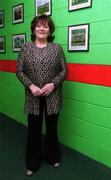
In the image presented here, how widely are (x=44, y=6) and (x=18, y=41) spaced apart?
0.77 m

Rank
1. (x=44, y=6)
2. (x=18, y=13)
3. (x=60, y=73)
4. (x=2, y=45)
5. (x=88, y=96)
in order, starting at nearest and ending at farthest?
(x=60, y=73)
(x=88, y=96)
(x=44, y=6)
(x=18, y=13)
(x=2, y=45)

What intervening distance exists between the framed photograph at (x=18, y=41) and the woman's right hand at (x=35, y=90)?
1.42m

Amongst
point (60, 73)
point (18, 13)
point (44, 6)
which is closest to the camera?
point (60, 73)

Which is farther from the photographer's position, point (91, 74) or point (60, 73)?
point (91, 74)

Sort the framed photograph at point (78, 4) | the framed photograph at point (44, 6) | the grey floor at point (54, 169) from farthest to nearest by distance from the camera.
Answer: the framed photograph at point (44, 6) < the framed photograph at point (78, 4) < the grey floor at point (54, 169)

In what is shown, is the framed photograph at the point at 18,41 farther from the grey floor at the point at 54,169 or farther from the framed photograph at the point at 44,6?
the grey floor at the point at 54,169

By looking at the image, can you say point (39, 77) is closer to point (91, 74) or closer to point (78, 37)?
point (91, 74)

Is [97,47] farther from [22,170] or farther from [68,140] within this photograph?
[22,170]

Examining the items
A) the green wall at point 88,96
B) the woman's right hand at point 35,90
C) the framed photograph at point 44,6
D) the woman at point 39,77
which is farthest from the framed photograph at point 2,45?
the woman's right hand at point 35,90

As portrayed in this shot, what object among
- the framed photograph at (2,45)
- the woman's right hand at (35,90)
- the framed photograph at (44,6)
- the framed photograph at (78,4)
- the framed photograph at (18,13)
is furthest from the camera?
the framed photograph at (2,45)

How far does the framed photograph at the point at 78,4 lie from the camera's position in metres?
2.60

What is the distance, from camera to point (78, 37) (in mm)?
2764

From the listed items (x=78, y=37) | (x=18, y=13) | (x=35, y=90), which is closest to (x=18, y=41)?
(x=18, y=13)

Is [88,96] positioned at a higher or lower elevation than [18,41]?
lower
